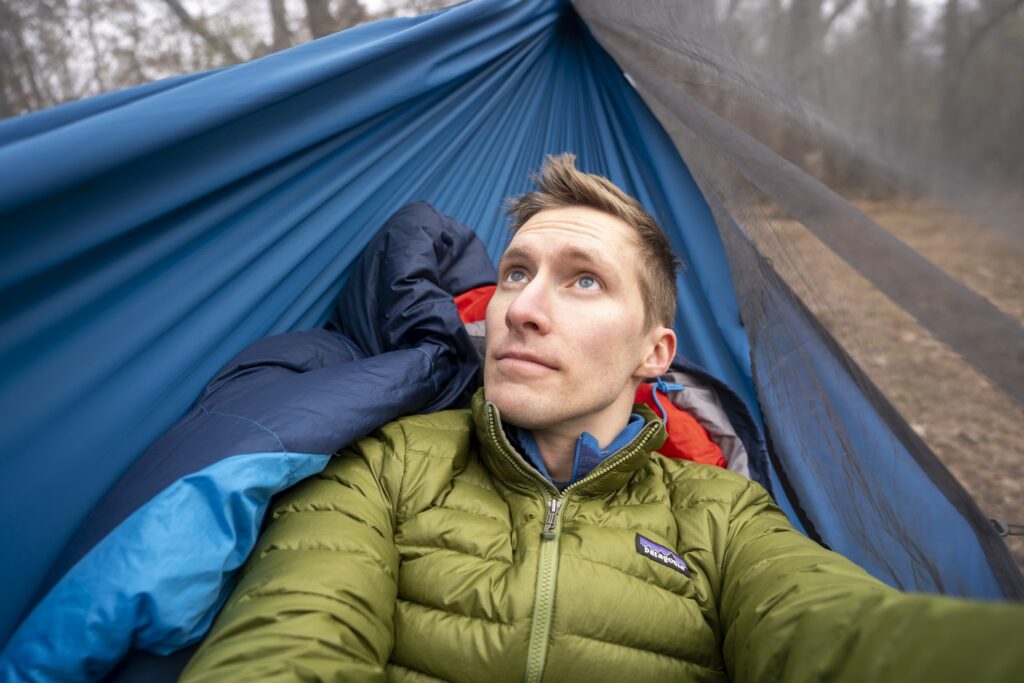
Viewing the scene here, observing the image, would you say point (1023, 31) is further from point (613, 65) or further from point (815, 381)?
point (613, 65)

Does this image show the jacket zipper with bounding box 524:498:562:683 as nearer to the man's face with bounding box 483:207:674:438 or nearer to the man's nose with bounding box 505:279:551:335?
the man's face with bounding box 483:207:674:438

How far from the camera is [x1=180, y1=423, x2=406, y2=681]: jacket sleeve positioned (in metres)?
0.69

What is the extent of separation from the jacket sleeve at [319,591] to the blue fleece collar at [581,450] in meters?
0.23

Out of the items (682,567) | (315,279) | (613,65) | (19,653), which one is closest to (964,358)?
(682,567)

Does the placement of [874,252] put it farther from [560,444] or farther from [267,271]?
[267,271]

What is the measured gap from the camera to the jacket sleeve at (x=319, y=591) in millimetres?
691

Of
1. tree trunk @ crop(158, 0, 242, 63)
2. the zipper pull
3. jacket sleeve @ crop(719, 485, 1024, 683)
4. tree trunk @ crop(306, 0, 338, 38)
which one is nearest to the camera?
jacket sleeve @ crop(719, 485, 1024, 683)

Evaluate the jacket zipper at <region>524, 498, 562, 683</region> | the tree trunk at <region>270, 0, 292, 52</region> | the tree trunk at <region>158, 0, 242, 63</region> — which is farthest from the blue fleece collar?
the tree trunk at <region>158, 0, 242, 63</region>

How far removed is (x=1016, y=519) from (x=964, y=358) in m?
0.26

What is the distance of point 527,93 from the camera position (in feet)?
6.50

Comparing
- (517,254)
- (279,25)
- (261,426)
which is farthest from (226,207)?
(279,25)

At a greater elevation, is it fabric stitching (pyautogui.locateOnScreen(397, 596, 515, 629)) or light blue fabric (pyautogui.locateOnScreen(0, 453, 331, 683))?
light blue fabric (pyautogui.locateOnScreen(0, 453, 331, 683))

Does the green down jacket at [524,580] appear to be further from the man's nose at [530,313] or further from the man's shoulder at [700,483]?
the man's nose at [530,313]

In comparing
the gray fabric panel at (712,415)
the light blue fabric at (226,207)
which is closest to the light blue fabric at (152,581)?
the light blue fabric at (226,207)
